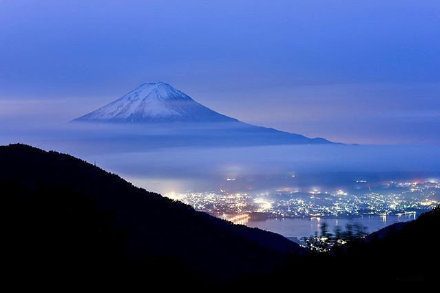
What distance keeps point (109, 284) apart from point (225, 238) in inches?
782

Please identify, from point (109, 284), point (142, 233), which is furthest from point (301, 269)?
point (142, 233)

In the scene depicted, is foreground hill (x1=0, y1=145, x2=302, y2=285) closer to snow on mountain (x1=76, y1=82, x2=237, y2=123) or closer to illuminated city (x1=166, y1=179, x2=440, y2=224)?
illuminated city (x1=166, y1=179, x2=440, y2=224)

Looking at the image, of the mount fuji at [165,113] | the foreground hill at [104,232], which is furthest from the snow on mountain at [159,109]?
the foreground hill at [104,232]

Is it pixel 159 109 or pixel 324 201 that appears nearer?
pixel 324 201

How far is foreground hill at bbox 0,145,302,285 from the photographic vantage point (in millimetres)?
16062

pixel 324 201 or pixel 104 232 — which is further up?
pixel 324 201

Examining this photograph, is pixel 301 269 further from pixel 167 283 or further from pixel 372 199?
pixel 372 199

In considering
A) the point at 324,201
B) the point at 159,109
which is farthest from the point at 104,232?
the point at 159,109

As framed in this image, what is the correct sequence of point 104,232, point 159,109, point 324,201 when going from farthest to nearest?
1. point 159,109
2. point 324,201
3. point 104,232

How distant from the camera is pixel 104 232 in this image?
57.3ft

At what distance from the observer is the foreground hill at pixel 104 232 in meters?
16.1

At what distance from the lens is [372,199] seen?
87.9 meters

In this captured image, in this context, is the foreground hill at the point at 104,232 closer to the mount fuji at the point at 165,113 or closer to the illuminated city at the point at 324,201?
the illuminated city at the point at 324,201

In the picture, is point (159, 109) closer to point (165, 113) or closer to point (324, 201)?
point (165, 113)
